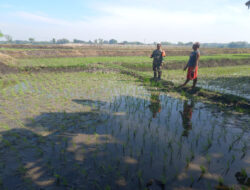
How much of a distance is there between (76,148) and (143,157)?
118 centimetres

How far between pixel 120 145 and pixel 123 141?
0.51 ft

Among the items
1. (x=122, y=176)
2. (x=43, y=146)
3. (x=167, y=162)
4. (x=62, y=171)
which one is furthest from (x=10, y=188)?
(x=167, y=162)

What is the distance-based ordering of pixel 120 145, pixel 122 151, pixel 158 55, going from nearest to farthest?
pixel 122 151 → pixel 120 145 → pixel 158 55

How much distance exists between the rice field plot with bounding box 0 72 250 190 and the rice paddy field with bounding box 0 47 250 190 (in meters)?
0.01

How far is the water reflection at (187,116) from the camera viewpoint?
387 cm

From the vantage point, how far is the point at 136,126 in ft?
13.1

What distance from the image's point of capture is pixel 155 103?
5.67m

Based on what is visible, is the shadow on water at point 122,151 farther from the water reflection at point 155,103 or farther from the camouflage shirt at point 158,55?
the camouflage shirt at point 158,55

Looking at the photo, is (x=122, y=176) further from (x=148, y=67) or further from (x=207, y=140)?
(x=148, y=67)

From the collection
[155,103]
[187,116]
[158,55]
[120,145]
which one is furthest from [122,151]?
[158,55]

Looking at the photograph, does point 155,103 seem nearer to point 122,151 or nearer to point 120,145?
point 120,145

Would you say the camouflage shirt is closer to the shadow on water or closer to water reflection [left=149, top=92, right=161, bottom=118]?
water reflection [left=149, top=92, right=161, bottom=118]

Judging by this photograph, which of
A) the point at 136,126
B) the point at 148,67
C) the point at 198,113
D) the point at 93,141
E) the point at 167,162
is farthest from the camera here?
the point at 148,67

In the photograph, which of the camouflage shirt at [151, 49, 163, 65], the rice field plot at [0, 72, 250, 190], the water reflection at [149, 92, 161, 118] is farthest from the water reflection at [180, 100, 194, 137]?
the camouflage shirt at [151, 49, 163, 65]
